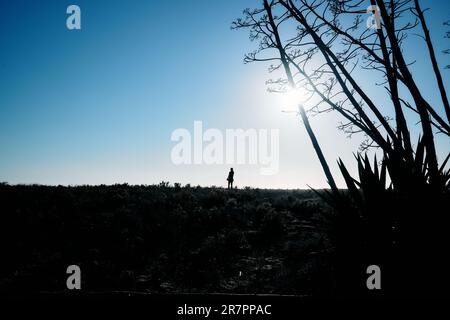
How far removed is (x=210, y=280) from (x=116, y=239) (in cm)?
375

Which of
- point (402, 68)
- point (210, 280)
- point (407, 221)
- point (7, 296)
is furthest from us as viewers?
point (210, 280)

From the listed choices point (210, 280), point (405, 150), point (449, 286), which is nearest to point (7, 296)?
point (449, 286)

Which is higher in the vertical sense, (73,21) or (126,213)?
(73,21)

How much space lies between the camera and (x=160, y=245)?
858 cm

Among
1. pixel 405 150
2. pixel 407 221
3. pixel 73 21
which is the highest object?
pixel 73 21

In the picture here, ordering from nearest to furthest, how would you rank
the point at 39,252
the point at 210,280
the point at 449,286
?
the point at 449,286 → the point at 210,280 → the point at 39,252

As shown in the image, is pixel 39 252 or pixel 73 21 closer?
pixel 73 21

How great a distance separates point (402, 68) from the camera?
4320 mm

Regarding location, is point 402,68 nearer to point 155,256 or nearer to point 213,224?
point 155,256

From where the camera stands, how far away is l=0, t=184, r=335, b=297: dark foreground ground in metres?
6.23

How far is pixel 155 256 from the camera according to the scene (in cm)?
788

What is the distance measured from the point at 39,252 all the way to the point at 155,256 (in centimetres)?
318

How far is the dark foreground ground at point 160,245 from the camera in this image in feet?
20.5
